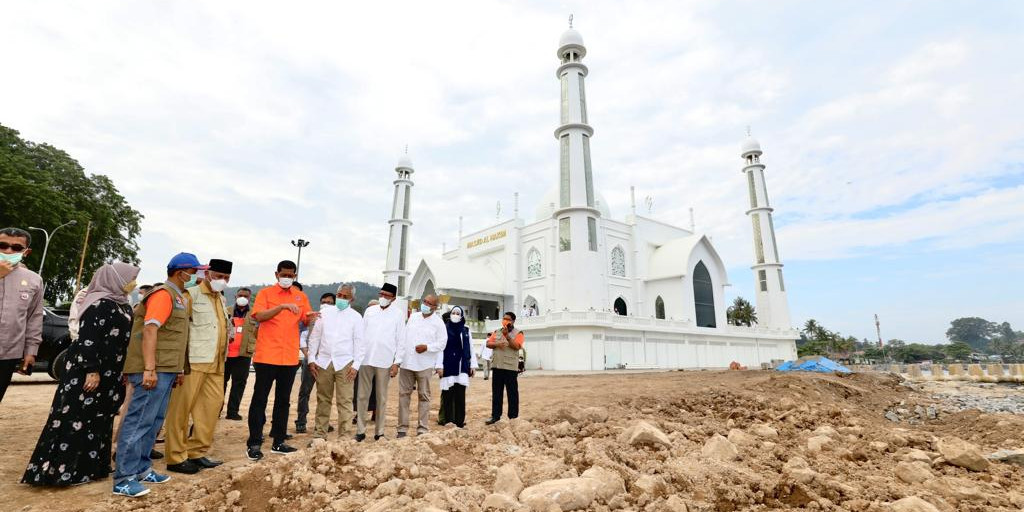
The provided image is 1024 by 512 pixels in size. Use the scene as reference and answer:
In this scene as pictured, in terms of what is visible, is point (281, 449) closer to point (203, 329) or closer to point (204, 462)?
point (204, 462)

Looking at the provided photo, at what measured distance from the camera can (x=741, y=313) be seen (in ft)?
159

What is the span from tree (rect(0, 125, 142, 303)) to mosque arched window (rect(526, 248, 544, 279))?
71.1ft

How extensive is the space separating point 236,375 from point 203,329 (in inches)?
89.6

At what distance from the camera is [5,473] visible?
3510 millimetres

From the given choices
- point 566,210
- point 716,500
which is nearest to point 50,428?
point 716,500

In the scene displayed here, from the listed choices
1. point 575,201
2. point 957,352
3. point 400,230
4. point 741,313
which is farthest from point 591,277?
point 957,352

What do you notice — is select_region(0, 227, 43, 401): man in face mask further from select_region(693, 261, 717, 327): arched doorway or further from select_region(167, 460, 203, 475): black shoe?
select_region(693, 261, 717, 327): arched doorway

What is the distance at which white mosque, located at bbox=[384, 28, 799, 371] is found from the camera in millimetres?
21594

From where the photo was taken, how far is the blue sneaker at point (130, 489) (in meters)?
3.09

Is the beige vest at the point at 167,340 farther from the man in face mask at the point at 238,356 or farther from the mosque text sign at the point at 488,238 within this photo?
the mosque text sign at the point at 488,238

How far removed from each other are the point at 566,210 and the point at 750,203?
57.3 ft

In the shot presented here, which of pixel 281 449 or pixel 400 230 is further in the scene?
pixel 400 230

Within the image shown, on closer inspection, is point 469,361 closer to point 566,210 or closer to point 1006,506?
point 1006,506

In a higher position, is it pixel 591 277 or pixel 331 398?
pixel 591 277
